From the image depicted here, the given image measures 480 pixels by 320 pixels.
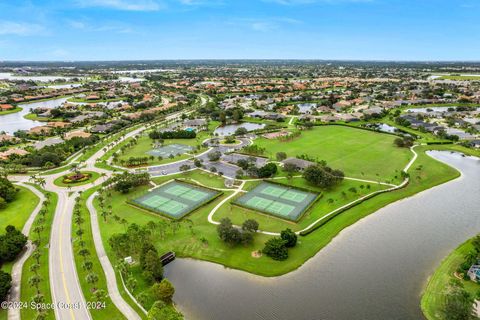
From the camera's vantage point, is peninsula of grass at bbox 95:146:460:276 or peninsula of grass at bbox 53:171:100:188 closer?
peninsula of grass at bbox 95:146:460:276

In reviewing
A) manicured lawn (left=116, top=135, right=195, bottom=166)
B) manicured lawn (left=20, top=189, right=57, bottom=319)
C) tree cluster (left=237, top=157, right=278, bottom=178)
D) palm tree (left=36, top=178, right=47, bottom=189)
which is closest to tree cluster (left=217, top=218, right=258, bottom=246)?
manicured lawn (left=20, top=189, right=57, bottom=319)

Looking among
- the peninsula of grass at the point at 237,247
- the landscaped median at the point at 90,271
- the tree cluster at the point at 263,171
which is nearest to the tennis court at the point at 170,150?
the peninsula of grass at the point at 237,247

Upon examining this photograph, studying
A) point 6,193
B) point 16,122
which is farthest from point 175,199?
point 16,122

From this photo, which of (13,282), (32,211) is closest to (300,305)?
(13,282)

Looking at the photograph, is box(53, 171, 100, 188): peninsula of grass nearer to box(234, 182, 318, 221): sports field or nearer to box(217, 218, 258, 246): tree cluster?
box(234, 182, 318, 221): sports field

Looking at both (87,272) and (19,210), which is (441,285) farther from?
(19,210)

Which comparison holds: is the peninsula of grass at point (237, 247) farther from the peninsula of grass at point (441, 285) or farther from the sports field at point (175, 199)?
the peninsula of grass at point (441, 285)

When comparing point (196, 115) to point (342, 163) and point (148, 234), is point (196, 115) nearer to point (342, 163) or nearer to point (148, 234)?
point (342, 163)
